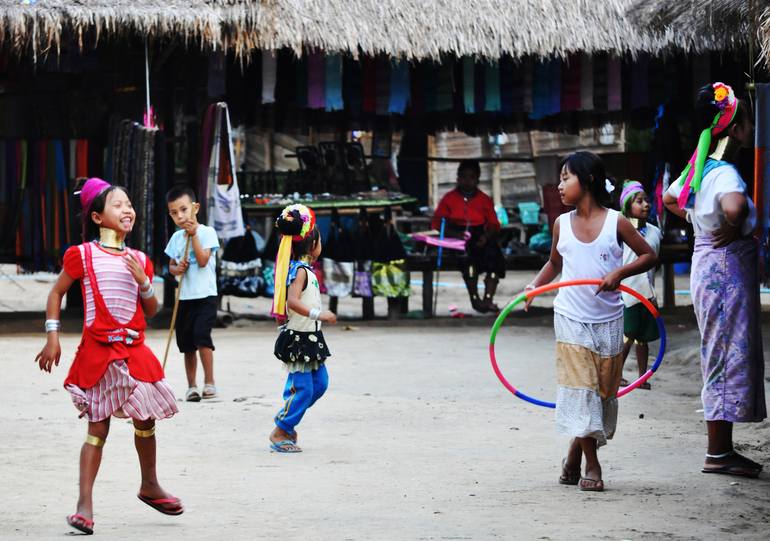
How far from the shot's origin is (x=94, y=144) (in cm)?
1397

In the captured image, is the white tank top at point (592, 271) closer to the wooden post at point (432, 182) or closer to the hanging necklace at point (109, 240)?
the hanging necklace at point (109, 240)

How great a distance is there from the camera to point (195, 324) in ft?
29.2

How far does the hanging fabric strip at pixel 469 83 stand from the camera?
14.6 meters

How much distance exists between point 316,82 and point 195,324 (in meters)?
5.83

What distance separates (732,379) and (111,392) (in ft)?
9.62

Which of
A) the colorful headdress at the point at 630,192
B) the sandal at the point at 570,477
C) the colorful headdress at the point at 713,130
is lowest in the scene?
the sandal at the point at 570,477

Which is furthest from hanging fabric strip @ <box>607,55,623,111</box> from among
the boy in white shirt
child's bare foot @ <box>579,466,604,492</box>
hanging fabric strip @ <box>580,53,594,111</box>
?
child's bare foot @ <box>579,466,604,492</box>

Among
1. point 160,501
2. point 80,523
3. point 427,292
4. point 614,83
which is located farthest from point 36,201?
point 80,523

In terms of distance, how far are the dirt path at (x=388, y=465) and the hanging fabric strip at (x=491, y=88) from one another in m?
4.86

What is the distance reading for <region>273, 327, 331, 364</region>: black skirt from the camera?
704cm

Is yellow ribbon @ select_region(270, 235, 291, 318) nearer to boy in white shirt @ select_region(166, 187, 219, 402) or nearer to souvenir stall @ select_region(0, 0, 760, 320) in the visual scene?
boy in white shirt @ select_region(166, 187, 219, 402)

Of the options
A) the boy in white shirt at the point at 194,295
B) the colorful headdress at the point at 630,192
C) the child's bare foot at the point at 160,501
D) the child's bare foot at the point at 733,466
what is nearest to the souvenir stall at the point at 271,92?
the boy in white shirt at the point at 194,295

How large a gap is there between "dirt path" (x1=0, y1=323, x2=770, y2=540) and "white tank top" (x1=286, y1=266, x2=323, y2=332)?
27.0 inches

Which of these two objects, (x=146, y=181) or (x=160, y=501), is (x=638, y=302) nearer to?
(x=160, y=501)
